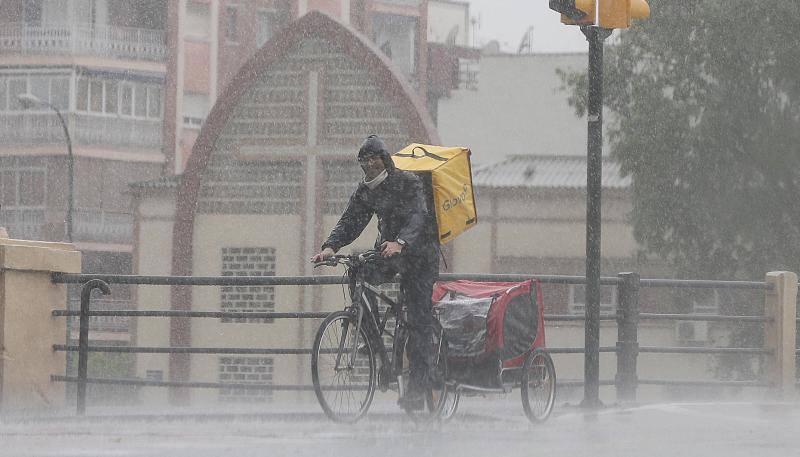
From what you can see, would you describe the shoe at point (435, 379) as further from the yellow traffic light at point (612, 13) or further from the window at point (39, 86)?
the window at point (39, 86)

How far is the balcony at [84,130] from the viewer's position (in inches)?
2318

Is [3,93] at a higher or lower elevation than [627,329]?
higher

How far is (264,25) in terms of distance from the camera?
62.6 meters

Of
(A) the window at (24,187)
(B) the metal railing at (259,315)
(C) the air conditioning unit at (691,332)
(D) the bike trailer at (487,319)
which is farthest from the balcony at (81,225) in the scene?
(D) the bike trailer at (487,319)

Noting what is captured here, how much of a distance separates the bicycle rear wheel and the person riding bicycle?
91 cm

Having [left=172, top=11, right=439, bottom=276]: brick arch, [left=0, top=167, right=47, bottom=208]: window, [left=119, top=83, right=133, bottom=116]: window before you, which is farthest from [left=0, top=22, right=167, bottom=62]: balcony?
[left=172, top=11, right=439, bottom=276]: brick arch

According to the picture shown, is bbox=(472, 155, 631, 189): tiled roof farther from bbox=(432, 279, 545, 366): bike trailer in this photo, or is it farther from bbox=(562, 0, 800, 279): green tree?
bbox=(432, 279, 545, 366): bike trailer

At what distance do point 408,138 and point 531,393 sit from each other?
87.4ft

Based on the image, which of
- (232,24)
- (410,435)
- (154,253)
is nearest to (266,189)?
(154,253)

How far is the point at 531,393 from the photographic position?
421 inches

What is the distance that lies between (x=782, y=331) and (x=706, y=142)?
701 inches

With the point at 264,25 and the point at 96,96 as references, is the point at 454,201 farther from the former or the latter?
the point at 264,25

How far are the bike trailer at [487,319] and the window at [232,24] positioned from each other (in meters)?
51.2

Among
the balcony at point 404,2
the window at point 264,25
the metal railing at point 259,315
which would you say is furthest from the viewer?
the balcony at point 404,2
